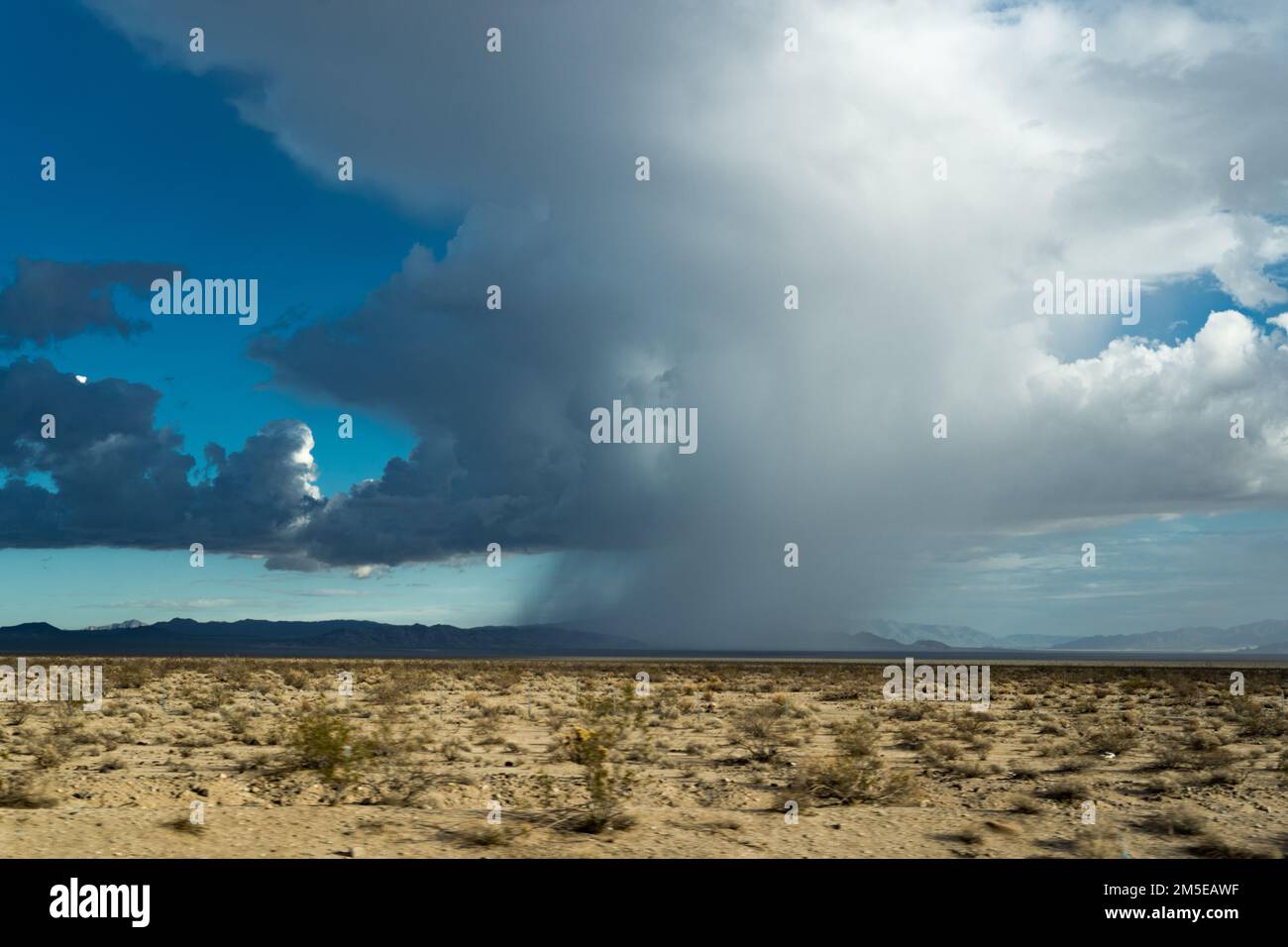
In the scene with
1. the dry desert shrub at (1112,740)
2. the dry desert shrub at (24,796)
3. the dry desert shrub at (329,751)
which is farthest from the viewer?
the dry desert shrub at (1112,740)

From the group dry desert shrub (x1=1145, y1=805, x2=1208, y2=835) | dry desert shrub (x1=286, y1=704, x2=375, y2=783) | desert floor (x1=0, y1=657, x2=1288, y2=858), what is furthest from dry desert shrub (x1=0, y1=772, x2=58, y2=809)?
dry desert shrub (x1=1145, y1=805, x2=1208, y2=835)

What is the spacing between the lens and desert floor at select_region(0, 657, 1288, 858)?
10.8 meters

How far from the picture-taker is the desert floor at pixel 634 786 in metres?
10.8

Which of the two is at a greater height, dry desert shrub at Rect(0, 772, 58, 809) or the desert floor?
dry desert shrub at Rect(0, 772, 58, 809)

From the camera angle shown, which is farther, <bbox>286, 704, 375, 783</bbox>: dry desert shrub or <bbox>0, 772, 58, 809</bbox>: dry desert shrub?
<bbox>286, 704, 375, 783</bbox>: dry desert shrub

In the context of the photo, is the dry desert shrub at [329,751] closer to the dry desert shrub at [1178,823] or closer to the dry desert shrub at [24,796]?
the dry desert shrub at [24,796]

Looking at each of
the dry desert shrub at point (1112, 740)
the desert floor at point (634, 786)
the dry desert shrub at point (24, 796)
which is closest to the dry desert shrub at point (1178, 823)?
the desert floor at point (634, 786)

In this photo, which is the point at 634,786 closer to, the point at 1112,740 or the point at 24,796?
the point at 24,796

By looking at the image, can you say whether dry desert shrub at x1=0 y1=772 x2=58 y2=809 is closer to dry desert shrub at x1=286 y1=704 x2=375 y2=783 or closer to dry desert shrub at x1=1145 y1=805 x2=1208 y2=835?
dry desert shrub at x1=286 y1=704 x2=375 y2=783

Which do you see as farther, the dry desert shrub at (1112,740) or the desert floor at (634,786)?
the dry desert shrub at (1112,740)

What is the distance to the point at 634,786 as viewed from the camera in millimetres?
14500

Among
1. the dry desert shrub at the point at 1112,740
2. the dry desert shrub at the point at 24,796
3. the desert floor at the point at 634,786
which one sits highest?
the dry desert shrub at the point at 24,796
